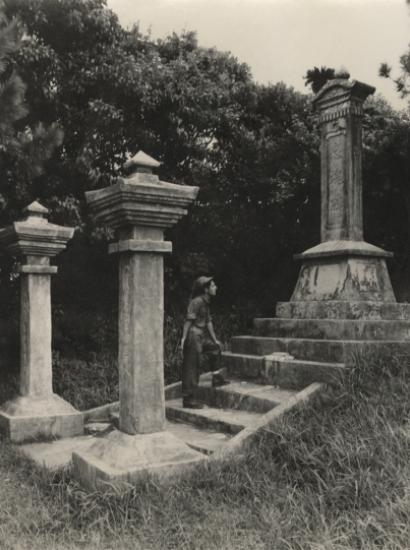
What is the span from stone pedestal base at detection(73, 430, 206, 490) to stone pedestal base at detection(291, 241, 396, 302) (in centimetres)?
369

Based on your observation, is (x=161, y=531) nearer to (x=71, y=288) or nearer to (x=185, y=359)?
(x=185, y=359)

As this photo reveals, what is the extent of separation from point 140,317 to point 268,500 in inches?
61.9

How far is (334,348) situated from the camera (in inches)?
247

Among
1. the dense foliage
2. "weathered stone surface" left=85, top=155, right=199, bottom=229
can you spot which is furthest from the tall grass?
"weathered stone surface" left=85, top=155, right=199, bottom=229

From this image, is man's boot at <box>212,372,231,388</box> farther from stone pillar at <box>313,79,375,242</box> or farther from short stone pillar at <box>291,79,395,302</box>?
stone pillar at <box>313,79,375,242</box>

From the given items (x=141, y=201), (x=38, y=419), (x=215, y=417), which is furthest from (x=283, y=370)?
(x=141, y=201)

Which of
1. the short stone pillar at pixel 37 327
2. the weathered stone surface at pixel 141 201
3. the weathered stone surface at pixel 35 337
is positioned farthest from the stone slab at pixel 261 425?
the weathered stone surface at pixel 35 337

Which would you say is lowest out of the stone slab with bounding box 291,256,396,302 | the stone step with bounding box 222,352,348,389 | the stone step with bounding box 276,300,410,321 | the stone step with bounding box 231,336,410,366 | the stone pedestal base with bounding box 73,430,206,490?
the stone pedestal base with bounding box 73,430,206,490

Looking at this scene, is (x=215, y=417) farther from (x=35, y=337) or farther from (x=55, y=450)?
(x=35, y=337)

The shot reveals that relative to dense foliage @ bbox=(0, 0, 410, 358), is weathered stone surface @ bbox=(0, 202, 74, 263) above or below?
below

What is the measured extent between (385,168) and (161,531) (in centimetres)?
1043

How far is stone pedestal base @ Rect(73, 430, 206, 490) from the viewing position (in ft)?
13.3

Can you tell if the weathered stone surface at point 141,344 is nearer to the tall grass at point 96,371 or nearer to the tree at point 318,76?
the tall grass at point 96,371

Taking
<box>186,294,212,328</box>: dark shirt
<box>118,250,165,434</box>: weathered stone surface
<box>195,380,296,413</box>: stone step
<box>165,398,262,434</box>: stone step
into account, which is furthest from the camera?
<box>186,294,212,328</box>: dark shirt
